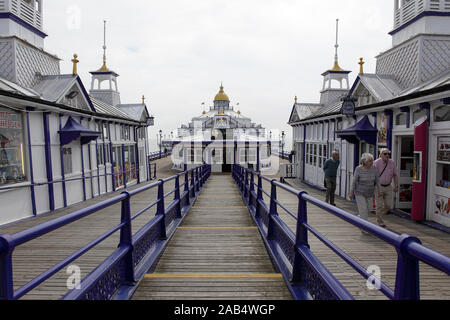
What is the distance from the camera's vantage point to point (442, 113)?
671cm

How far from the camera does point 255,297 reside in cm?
330

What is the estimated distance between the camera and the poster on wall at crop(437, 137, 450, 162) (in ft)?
21.5

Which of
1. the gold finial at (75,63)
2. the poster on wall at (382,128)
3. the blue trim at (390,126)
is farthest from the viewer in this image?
the gold finial at (75,63)

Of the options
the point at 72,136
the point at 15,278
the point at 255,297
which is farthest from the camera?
the point at 72,136

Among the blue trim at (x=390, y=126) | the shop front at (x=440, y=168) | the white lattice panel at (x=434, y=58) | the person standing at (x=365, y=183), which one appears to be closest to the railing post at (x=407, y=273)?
the person standing at (x=365, y=183)

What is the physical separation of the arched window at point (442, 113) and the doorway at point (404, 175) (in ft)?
5.45

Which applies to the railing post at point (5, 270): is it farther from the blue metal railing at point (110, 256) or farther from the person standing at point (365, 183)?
the person standing at point (365, 183)

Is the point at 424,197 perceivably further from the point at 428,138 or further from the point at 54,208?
the point at 54,208

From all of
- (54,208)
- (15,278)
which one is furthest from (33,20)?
(15,278)

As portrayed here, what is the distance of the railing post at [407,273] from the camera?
164 centimetres

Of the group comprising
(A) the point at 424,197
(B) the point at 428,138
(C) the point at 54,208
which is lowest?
(C) the point at 54,208

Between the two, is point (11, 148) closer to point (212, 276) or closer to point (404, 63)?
point (212, 276)

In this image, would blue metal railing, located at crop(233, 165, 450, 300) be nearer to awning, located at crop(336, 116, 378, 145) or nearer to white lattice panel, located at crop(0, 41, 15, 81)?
awning, located at crop(336, 116, 378, 145)
